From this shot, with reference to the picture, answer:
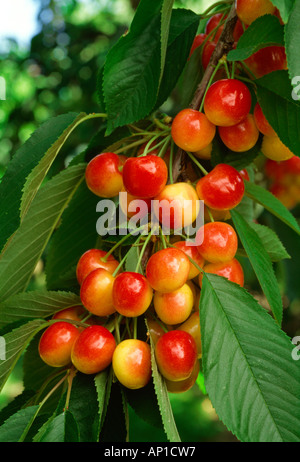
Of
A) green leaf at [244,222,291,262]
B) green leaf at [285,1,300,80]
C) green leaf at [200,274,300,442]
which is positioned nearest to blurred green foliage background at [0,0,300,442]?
green leaf at [244,222,291,262]

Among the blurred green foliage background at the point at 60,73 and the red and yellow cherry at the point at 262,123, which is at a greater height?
the blurred green foliage background at the point at 60,73

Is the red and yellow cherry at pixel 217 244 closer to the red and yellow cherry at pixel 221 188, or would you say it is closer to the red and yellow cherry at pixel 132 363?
the red and yellow cherry at pixel 221 188

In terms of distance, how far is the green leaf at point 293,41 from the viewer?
1.79 ft

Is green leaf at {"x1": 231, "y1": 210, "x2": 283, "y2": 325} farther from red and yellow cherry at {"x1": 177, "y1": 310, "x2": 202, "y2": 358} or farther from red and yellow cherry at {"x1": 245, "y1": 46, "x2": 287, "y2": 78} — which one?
red and yellow cherry at {"x1": 245, "y1": 46, "x2": 287, "y2": 78}

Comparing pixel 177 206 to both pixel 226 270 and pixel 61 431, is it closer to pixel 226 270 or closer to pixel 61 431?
pixel 226 270

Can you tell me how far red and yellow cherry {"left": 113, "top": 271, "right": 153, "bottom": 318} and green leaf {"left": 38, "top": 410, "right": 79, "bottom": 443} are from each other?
0.15 metres

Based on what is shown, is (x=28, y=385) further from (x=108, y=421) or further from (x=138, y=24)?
(x=138, y=24)

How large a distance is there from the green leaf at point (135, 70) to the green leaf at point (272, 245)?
29 centimetres

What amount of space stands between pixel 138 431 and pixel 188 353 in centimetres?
311

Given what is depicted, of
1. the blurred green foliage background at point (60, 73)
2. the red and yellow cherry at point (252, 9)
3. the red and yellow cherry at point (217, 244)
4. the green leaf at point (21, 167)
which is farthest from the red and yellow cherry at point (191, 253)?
the blurred green foliage background at point (60, 73)

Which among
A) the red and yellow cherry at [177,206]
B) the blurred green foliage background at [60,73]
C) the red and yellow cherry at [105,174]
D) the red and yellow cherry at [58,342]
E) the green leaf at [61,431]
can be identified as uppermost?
the blurred green foliage background at [60,73]

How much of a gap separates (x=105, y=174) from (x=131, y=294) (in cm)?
21

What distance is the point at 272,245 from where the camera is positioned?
0.83 m

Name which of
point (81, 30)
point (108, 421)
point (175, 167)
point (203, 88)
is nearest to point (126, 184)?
point (175, 167)
